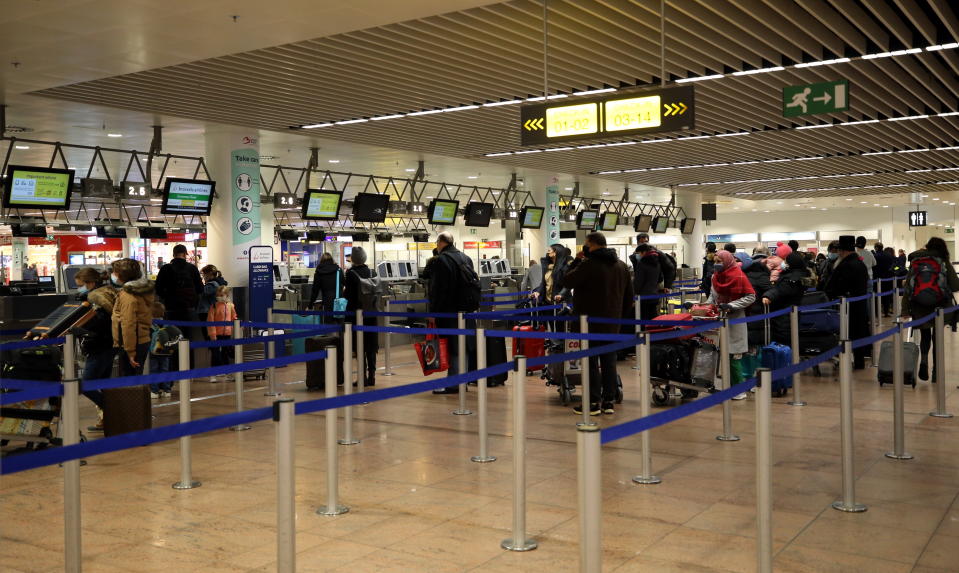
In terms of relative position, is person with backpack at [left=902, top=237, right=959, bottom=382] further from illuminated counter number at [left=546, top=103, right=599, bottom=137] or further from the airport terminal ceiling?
illuminated counter number at [left=546, top=103, right=599, bottom=137]

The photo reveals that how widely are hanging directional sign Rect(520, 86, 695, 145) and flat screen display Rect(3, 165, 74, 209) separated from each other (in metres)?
7.72

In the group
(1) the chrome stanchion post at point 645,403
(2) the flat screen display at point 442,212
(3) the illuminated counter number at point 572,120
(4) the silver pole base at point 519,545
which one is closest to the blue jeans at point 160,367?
(3) the illuminated counter number at point 572,120

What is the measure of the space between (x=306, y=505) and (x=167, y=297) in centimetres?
652

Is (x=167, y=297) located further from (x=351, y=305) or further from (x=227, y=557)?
(x=227, y=557)

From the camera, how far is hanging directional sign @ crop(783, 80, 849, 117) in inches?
371

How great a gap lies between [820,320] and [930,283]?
141cm

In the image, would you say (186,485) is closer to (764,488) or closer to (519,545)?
(519,545)

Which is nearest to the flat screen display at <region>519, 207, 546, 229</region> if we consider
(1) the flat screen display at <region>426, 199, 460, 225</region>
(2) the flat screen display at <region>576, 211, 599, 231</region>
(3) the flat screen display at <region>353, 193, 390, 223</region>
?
(1) the flat screen display at <region>426, 199, 460, 225</region>

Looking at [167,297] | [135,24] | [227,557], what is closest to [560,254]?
[167,297]

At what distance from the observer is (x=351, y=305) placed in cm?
1070

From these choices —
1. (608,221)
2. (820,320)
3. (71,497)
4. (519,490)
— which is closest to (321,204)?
(820,320)

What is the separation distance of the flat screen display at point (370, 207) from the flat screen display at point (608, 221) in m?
10.8

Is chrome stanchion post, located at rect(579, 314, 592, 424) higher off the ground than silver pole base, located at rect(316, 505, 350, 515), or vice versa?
chrome stanchion post, located at rect(579, 314, 592, 424)

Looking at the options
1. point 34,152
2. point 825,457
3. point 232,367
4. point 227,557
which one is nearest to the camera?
point 227,557
